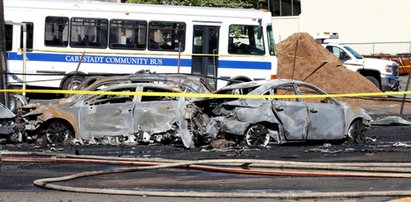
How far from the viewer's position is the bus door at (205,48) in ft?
75.3

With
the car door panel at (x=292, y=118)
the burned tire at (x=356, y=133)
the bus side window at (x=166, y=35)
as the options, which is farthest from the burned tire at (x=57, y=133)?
the bus side window at (x=166, y=35)

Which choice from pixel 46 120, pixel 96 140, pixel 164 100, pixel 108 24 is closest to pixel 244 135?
pixel 164 100

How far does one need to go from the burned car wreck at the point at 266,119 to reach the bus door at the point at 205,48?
25.4 ft

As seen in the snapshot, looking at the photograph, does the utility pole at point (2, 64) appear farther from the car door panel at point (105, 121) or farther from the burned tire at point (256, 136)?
the burned tire at point (256, 136)

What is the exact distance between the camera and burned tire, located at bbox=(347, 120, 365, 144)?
606 inches

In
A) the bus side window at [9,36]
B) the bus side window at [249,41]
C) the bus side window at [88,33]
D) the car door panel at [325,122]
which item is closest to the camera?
the car door panel at [325,122]

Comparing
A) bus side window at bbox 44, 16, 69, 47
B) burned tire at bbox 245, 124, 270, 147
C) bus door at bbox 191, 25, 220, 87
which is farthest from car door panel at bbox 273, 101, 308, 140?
bus side window at bbox 44, 16, 69, 47

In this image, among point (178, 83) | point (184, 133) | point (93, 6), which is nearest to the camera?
point (184, 133)

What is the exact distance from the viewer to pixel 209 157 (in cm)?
1244

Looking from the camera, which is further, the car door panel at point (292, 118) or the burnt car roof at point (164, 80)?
the burnt car roof at point (164, 80)

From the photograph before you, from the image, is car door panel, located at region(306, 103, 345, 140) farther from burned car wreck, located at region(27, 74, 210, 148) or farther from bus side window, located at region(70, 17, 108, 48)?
bus side window, located at region(70, 17, 108, 48)

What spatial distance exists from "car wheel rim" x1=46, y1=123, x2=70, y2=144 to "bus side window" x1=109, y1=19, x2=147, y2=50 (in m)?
8.51

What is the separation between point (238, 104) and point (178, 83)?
151cm

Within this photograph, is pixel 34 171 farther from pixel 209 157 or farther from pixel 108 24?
pixel 108 24
